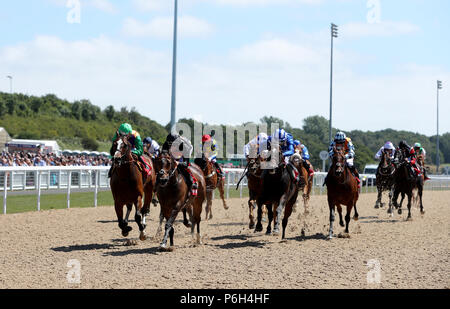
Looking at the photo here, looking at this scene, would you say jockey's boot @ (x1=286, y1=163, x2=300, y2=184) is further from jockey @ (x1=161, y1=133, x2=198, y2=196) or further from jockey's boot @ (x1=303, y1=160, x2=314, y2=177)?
jockey @ (x1=161, y1=133, x2=198, y2=196)

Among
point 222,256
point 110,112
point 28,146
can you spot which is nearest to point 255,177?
point 222,256

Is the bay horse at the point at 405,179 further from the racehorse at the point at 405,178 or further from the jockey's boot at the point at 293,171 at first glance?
the jockey's boot at the point at 293,171

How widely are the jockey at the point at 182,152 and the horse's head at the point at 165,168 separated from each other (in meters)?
0.11

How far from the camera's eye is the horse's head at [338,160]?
980 cm

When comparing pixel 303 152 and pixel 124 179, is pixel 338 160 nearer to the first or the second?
pixel 303 152

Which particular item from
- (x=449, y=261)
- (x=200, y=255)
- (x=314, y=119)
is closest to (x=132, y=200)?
(x=200, y=255)

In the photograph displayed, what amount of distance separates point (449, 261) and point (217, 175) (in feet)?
18.5

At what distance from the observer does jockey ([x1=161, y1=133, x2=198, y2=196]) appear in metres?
8.40

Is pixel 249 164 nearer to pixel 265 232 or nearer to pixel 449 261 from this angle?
pixel 265 232

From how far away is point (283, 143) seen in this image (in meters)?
10.1

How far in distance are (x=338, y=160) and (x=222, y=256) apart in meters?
3.18

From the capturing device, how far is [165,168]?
26.6 ft

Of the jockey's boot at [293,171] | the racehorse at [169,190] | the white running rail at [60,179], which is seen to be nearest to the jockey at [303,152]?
the jockey's boot at [293,171]
